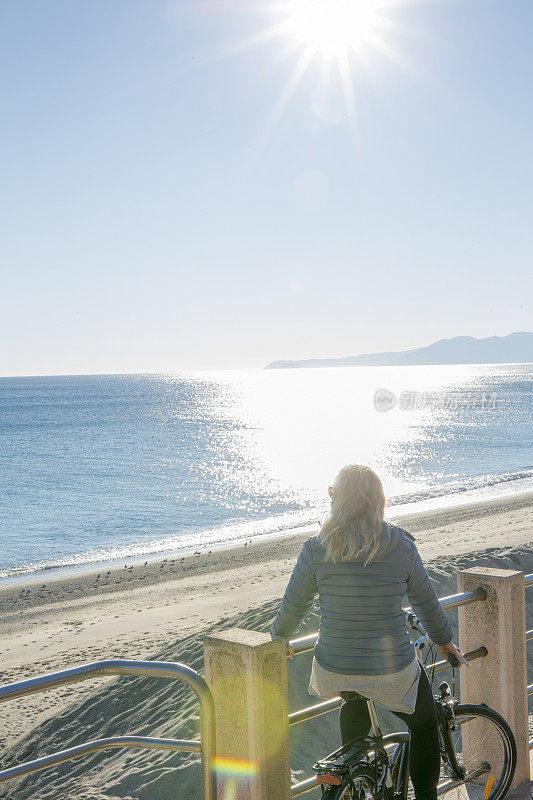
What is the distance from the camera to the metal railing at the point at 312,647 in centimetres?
309

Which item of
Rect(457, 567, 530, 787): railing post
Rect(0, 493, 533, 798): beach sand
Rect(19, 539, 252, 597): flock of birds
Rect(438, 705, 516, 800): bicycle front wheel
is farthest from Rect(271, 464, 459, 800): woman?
Rect(19, 539, 252, 597): flock of birds

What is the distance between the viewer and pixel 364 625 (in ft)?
9.79

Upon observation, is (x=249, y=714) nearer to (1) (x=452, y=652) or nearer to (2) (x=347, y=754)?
(2) (x=347, y=754)

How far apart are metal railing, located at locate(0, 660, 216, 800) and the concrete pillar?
122 millimetres

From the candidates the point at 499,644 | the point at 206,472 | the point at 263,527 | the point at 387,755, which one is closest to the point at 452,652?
the point at 387,755

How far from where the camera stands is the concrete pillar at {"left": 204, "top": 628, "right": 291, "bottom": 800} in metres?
2.90

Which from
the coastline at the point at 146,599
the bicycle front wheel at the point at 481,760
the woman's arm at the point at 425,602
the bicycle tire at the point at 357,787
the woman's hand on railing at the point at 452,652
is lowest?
the coastline at the point at 146,599

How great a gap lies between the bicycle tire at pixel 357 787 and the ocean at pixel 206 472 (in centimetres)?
2372

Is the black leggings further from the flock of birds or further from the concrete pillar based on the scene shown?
the flock of birds

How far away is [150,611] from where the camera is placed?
55.7 feet

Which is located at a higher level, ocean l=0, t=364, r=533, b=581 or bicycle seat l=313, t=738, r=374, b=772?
bicycle seat l=313, t=738, r=374, b=772

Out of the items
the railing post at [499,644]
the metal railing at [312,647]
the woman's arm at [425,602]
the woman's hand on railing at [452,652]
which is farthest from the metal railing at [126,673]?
the railing post at [499,644]

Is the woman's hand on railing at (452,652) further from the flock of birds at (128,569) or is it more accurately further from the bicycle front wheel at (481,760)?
the flock of birds at (128,569)

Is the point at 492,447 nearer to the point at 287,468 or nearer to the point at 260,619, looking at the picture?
the point at 287,468
